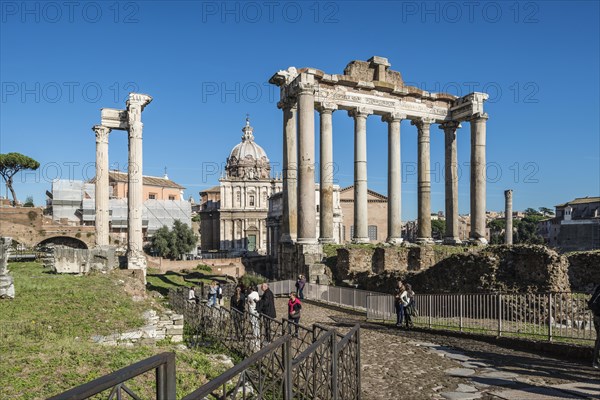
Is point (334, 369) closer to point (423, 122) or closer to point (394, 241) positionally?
point (394, 241)

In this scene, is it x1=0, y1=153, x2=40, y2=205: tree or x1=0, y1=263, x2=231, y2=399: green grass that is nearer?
x1=0, y1=263, x2=231, y2=399: green grass

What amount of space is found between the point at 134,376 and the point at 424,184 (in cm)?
2781

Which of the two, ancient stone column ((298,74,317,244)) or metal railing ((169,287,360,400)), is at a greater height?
ancient stone column ((298,74,317,244))

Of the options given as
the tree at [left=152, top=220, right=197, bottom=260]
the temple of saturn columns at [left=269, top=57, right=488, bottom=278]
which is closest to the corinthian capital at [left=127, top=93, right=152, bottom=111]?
the temple of saturn columns at [left=269, top=57, right=488, bottom=278]

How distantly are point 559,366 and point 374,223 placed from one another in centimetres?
6236

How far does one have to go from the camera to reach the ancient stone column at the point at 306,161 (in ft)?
74.6

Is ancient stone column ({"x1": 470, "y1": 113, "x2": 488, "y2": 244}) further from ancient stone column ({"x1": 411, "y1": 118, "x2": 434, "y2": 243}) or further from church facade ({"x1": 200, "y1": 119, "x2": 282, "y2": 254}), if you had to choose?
church facade ({"x1": 200, "y1": 119, "x2": 282, "y2": 254})

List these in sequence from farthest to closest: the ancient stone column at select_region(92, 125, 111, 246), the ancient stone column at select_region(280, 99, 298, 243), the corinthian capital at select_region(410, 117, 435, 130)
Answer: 1. the corinthian capital at select_region(410, 117, 435, 130)
2. the ancient stone column at select_region(92, 125, 111, 246)
3. the ancient stone column at select_region(280, 99, 298, 243)

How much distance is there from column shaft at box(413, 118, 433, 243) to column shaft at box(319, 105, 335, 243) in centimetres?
688

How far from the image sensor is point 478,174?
28438mm

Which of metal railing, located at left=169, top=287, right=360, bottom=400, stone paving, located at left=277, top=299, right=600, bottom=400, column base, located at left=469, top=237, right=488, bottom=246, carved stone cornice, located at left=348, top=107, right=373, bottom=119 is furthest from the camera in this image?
column base, located at left=469, top=237, right=488, bottom=246

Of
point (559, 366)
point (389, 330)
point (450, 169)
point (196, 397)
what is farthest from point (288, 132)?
point (196, 397)

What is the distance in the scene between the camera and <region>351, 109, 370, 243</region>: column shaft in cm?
2623

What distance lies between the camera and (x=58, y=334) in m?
9.04
